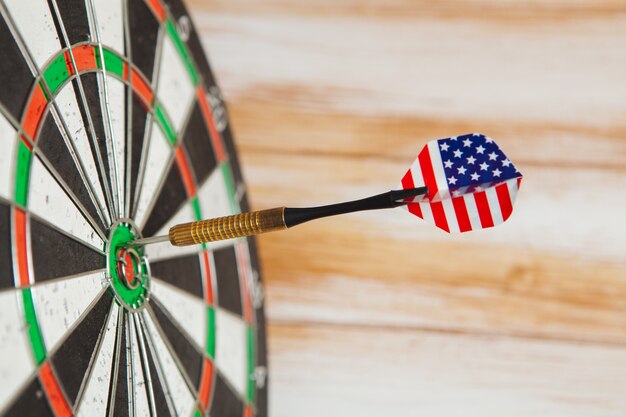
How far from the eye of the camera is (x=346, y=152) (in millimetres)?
1225

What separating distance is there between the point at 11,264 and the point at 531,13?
91cm

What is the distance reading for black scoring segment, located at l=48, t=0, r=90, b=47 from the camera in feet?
2.12

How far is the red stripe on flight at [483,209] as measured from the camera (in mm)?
647

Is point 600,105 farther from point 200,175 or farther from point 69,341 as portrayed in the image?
point 69,341

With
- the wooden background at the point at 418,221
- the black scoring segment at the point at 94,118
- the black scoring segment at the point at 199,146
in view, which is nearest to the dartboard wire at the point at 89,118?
the black scoring segment at the point at 94,118

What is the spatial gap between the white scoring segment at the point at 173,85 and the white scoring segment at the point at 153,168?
0.04 m

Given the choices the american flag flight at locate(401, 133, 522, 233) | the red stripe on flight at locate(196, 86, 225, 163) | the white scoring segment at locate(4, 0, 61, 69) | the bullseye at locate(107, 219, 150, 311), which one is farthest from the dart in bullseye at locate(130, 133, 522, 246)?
the red stripe on flight at locate(196, 86, 225, 163)

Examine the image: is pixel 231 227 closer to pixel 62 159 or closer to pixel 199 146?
pixel 62 159

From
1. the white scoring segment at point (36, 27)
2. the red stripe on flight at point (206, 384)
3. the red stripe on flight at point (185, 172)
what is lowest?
the red stripe on flight at point (206, 384)

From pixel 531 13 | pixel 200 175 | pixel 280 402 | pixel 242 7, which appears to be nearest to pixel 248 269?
pixel 200 175

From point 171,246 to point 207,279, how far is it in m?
0.11

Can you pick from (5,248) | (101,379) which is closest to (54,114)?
(5,248)

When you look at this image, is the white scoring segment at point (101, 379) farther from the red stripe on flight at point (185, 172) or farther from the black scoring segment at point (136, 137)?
the red stripe on flight at point (185, 172)

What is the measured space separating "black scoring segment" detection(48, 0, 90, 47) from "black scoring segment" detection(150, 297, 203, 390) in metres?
0.26
